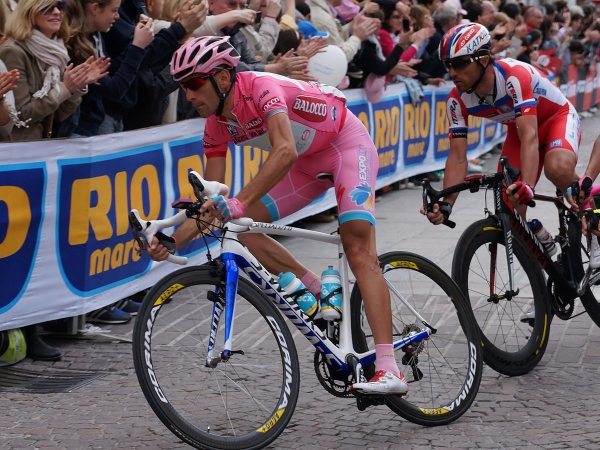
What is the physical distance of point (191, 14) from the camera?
8281mm

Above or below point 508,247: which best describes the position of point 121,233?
below

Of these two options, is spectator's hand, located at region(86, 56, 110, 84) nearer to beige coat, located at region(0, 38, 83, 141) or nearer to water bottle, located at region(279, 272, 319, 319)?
beige coat, located at region(0, 38, 83, 141)

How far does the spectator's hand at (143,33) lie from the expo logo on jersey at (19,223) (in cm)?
148

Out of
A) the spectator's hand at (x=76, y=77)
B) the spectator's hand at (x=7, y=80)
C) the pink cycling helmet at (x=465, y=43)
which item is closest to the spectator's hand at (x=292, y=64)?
the spectator's hand at (x=76, y=77)

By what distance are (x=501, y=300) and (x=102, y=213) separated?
2.55 meters

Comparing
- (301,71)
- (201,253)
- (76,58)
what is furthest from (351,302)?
(301,71)

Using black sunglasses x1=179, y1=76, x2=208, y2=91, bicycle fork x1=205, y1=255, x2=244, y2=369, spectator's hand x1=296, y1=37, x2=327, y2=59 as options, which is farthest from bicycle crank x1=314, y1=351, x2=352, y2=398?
spectator's hand x1=296, y1=37, x2=327, y2=59

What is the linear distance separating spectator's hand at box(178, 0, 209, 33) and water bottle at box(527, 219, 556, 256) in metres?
3.02

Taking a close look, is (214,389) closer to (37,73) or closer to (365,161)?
(365,161)

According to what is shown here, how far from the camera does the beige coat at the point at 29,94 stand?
6895 mm

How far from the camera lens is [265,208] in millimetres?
5629

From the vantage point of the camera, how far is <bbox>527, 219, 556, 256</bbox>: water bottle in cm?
655

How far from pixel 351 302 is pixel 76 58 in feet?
10.4

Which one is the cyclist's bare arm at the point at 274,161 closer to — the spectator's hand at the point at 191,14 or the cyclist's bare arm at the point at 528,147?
the cyclist's bare arm at the point at 528,147
